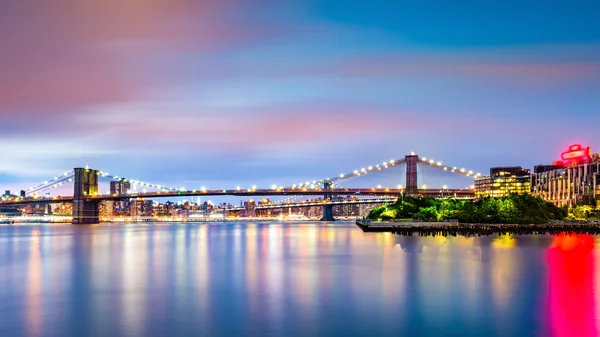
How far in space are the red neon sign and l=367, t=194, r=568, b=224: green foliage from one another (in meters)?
36.5

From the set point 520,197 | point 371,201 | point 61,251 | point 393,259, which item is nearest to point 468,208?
point 520,197

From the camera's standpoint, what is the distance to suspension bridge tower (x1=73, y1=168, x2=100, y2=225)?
124 m

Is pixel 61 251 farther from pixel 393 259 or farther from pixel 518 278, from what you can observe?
pixel 518 278

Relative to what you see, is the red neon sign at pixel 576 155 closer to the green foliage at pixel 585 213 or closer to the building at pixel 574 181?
the building at pixel 574 181

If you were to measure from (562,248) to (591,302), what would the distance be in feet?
96.4

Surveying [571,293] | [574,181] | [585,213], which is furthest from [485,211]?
[571,293]

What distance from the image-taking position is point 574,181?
128625 millimetres

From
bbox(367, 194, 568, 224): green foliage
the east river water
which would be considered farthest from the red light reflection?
bbox(367, 194, 568, 224): green foliage

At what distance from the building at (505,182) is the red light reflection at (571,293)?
127 metres

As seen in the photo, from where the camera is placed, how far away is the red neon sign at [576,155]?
13361 centimetres

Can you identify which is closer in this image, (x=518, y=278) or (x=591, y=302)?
(x=591, y=302)

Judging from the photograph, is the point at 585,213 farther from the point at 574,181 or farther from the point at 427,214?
the point at 427,214

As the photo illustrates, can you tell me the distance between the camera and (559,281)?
32.4 meters

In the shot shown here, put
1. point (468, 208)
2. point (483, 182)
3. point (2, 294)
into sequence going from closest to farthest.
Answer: point (2, 294) → point (468, 208) → point (483, 182)
